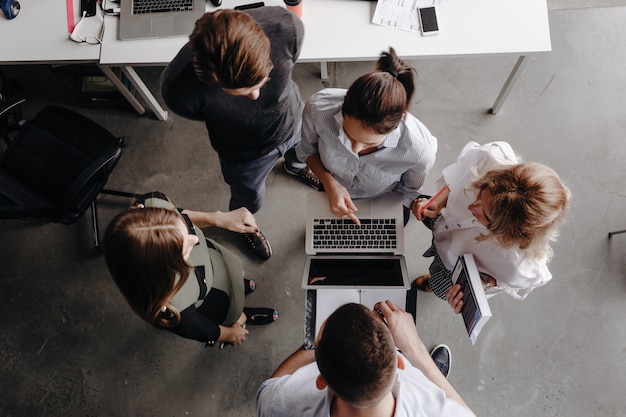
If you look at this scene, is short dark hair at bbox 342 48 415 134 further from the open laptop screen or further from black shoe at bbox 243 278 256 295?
black shoe at bbox 243 278 256 295

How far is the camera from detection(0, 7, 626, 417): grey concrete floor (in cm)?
249

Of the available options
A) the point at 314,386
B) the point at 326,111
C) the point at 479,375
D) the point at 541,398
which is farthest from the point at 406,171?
the point at 541,398

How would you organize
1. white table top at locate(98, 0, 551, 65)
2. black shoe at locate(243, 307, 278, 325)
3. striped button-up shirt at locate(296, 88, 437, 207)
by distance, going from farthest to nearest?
black shoe at locate(243, 307, 278, 325)
white table top at locate(98, 0, 551, 65)
striped button-up shirt at locate(296, 88, 437, 207)

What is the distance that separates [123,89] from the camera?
2.67 metres

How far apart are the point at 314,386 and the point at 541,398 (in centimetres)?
161

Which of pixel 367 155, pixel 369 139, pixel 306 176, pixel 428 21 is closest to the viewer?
pixel 369 139

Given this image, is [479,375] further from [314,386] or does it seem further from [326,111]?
[326,111]

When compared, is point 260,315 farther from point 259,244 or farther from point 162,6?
point 162,6

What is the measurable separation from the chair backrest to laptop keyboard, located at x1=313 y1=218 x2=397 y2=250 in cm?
111

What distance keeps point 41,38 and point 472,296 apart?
2297 mm

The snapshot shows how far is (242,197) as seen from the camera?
2.46 m

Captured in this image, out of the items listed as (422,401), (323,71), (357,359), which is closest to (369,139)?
(357,359)

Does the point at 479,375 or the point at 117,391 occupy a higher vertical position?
the point at 479,375

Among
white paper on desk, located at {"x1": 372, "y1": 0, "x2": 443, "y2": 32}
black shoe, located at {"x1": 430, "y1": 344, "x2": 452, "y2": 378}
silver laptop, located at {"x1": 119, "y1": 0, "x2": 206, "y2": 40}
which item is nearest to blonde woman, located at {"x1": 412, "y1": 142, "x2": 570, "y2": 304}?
black shoe, located at {"x1": 430, "y1": 344, "x2": 452, "y2": 378}
